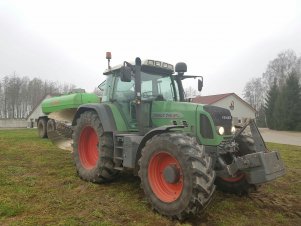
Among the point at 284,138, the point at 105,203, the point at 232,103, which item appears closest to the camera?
the point at 105,203

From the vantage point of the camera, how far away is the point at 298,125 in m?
40.8

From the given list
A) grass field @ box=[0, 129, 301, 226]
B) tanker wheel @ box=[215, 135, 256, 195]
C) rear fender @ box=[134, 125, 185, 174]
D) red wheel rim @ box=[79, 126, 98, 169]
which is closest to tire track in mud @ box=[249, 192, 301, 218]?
grass field @ box=[0, 129, 301, 226]

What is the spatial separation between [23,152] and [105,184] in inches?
215

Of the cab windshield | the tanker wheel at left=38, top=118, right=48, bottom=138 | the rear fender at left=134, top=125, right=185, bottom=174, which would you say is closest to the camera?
the rear fender at left=134, top=125, right=185, bottom=174

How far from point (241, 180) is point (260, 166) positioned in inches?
49.0

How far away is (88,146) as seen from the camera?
305 inches

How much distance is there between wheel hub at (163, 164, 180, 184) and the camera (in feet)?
16.5

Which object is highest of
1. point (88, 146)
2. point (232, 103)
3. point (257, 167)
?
point (232, 103)

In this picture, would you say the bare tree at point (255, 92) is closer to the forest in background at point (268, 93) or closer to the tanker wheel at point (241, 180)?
the forest in background at point (268, 93)

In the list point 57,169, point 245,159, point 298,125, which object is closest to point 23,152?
point 57,169

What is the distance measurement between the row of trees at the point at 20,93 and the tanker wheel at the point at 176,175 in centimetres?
6894

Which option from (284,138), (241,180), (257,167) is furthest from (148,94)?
(284,138)

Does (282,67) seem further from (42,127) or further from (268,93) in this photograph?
(42,127)

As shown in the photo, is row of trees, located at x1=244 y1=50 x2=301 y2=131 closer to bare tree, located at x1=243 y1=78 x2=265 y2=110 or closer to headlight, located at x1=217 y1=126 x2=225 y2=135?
bare tree, located at x1=243 y1=78 x2=265 y2=110
